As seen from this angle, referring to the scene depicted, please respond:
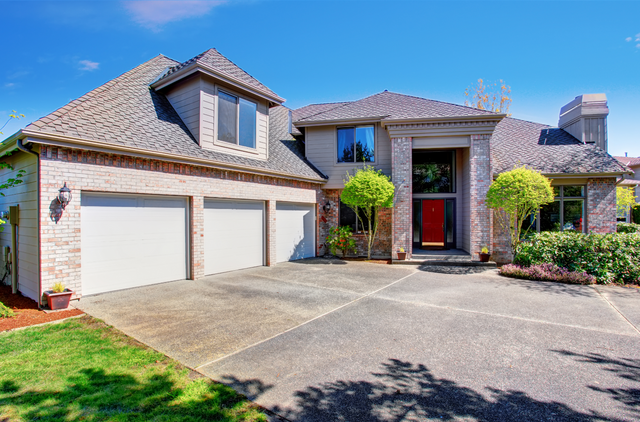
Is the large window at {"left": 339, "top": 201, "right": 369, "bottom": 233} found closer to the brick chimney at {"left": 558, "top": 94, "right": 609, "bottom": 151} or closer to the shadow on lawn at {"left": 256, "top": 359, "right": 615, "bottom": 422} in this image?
the shadow on lawn at {"left": 256, "top": 359, "right": 615, "bottom": 422}

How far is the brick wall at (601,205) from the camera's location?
12055 millimetres

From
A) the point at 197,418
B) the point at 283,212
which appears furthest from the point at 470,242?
the point at 197,418

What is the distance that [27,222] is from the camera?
22.3 ft

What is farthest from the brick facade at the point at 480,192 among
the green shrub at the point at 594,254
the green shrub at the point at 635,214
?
the green shrub at the point at 635,214

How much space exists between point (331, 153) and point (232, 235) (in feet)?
20.2

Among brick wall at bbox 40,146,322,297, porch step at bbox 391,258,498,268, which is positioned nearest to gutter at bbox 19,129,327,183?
brick wall at bbox 40,146,322,297

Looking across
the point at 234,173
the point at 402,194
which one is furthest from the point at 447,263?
the point at 234,173

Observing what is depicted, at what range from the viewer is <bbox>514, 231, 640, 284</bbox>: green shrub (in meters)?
8.78

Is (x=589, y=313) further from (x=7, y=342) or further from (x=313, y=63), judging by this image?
(x=313, y=63)

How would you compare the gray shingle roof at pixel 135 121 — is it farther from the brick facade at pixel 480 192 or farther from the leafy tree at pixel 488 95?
the leafy tree at pixel 488 95

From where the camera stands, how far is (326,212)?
1405cm

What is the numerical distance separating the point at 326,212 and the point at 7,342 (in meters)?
10.9

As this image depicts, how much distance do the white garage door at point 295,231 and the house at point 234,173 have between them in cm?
7

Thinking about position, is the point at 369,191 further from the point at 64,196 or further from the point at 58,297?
the point at 58,297
